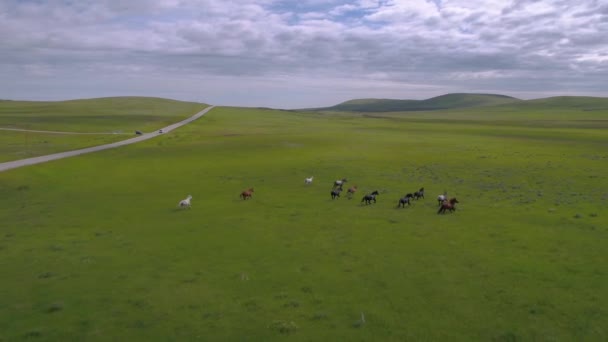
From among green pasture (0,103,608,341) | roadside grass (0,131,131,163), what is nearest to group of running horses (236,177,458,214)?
green pasture (0,103,608,341)

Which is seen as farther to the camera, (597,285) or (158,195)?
(158,195)

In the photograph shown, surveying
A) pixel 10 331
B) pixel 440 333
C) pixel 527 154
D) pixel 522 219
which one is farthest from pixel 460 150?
pixel 10 331

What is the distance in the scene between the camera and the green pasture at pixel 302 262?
13.0m

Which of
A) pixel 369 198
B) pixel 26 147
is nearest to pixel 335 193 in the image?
pixel 369 198

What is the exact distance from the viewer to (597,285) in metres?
15.2

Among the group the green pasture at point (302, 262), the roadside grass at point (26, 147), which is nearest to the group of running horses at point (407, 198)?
the green pasture at point (302, 262)

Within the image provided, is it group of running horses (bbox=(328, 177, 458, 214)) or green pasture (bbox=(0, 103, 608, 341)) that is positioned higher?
group of running horses (bbox=(328, 177, 458, 214))

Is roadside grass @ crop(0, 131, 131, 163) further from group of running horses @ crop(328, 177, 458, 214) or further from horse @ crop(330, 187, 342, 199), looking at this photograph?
group of running horses @ crop(328, 177, 458, 214)

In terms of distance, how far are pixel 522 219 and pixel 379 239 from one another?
9511mm

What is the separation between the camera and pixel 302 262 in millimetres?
18188

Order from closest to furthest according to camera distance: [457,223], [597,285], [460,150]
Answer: [597,285] → [457,223] → [460,150]

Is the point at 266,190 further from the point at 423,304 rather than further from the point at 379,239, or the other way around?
the point at 423,304

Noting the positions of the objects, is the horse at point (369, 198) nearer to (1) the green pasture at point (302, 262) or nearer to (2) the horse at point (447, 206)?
(1) the green pasture at point (302, 262)

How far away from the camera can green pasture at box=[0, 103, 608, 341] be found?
13.0m
